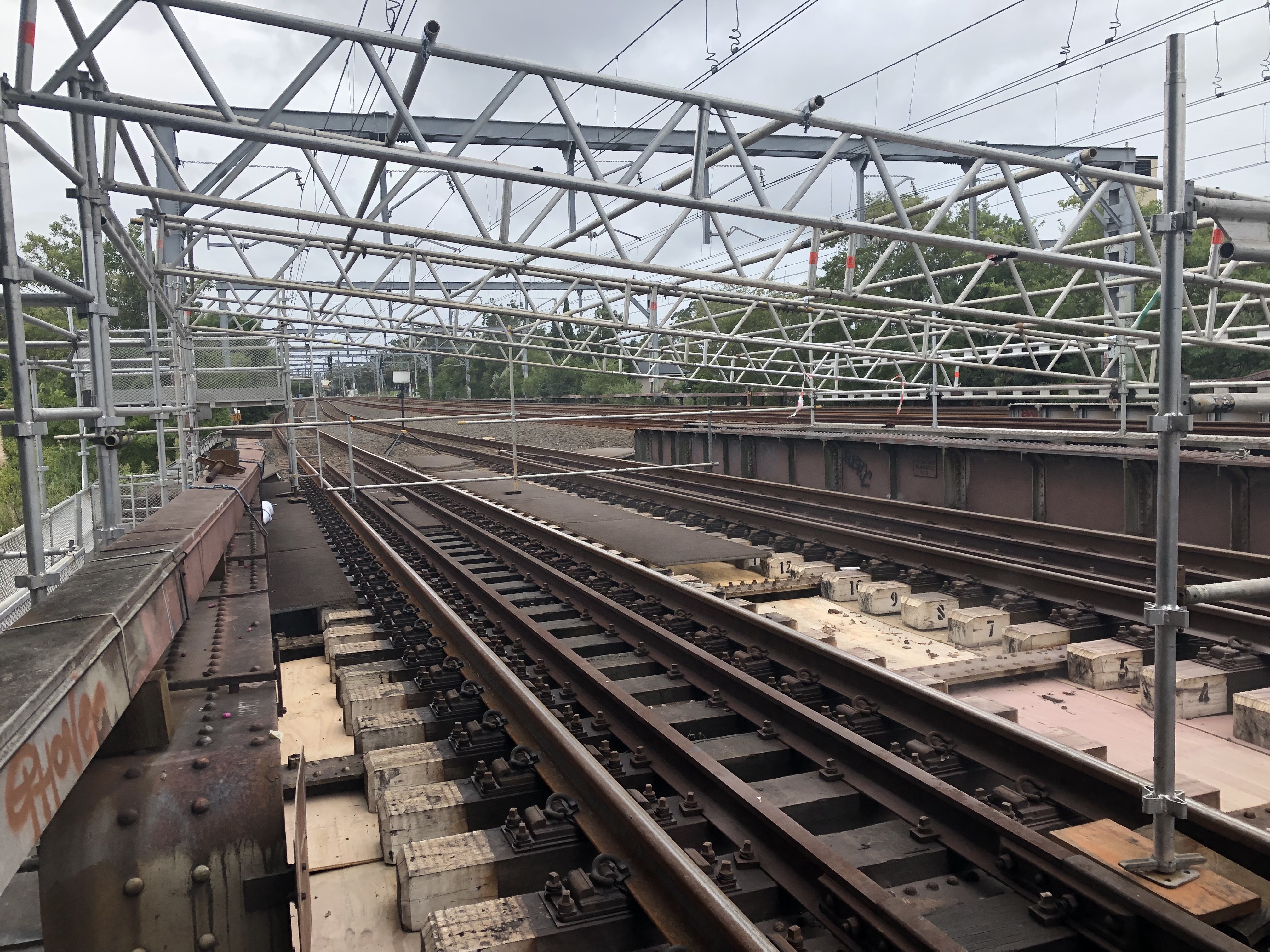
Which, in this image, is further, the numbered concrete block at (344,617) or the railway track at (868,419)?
the railway track at (868,419)

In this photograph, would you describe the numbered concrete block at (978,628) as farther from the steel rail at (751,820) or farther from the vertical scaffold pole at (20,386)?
the vertical scaffold pole at (20,386)

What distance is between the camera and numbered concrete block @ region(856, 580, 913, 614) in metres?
8.45

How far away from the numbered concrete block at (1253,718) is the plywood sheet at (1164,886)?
82.7 inches

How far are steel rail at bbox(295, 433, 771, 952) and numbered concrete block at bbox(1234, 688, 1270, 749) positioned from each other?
11.9 ft

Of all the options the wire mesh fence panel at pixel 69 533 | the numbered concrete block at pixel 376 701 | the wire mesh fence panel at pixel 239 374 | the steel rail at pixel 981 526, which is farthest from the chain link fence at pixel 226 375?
the numbered concrete block at pixel 376 701

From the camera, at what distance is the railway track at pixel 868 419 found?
46.7 ft

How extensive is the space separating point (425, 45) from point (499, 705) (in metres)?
4.52

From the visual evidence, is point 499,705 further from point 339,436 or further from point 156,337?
point 339,436

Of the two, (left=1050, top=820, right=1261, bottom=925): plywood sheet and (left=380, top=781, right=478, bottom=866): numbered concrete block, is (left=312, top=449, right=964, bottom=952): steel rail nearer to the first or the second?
(left=380, top=781, right=478, bottom=866): numbered concrete block

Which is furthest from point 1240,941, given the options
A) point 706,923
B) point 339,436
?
point 339,436

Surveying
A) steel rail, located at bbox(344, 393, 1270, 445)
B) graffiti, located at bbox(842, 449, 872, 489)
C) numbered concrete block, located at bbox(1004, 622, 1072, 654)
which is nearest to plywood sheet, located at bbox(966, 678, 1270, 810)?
numbered concrete block, located at bbox(1004, 622, 1072, 654)

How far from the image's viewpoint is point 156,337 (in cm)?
909

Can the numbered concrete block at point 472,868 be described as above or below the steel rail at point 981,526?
below

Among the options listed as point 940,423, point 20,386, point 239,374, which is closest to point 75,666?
point 20,386
